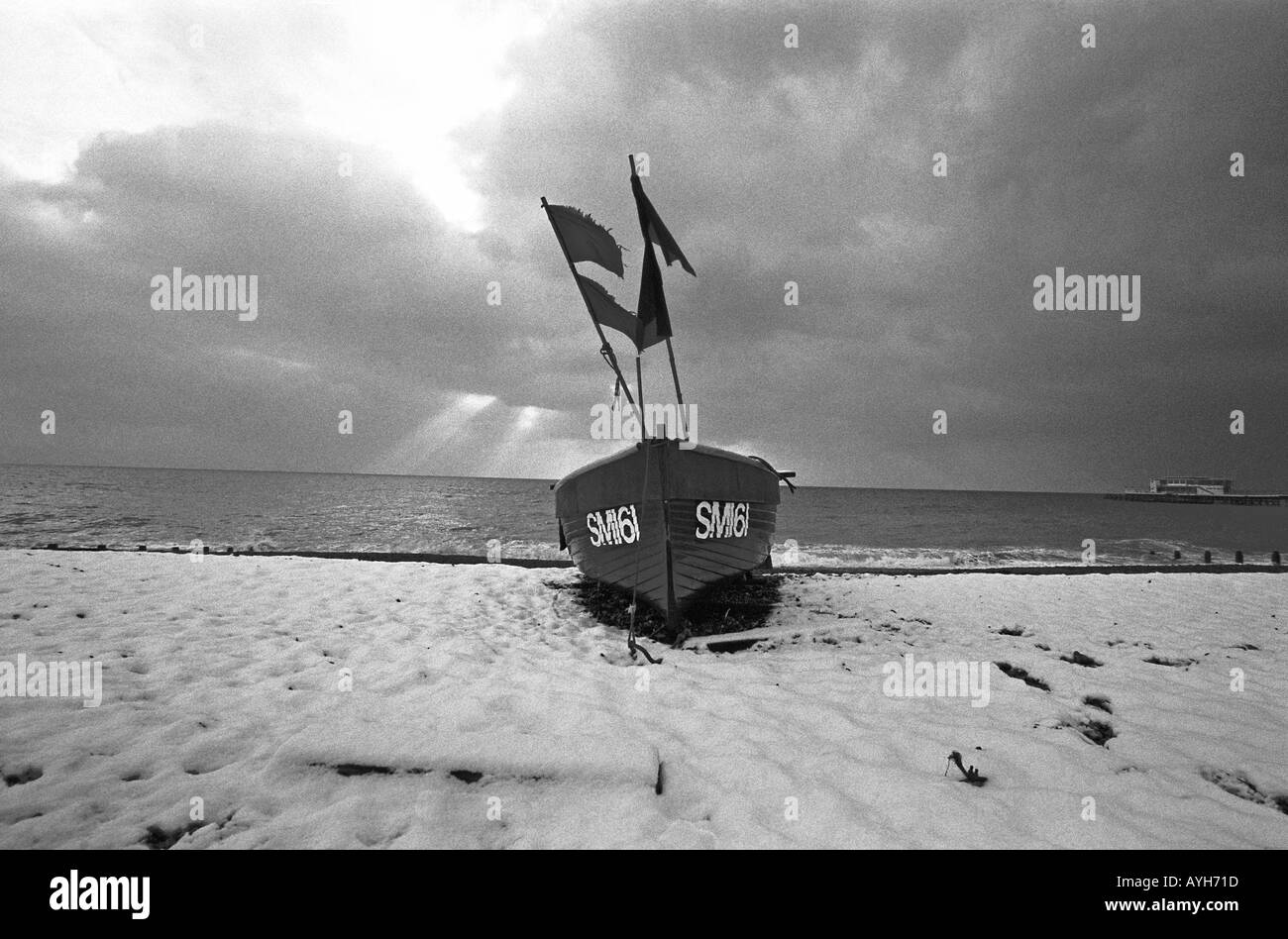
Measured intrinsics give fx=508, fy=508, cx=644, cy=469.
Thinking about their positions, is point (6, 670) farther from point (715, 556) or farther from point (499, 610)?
point (715, 556)

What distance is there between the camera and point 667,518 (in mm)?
6086

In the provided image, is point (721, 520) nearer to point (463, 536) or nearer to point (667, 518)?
point (667, 518)

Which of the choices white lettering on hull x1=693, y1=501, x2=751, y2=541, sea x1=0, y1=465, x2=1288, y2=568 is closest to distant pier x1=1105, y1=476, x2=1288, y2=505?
sea x1=0, y1=465, x2=1288, y2=568

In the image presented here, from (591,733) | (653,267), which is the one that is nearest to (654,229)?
(653,267)

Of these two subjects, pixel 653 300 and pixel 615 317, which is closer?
pixel 653 300

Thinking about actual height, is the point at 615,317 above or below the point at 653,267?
below

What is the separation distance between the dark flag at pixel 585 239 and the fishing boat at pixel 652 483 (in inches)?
0.4

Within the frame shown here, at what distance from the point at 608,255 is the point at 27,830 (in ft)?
20.4

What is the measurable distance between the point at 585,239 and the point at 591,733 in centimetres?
535

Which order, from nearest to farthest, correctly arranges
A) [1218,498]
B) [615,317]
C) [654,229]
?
1. [654,229]
2. [615,317]
3. [1218,498]

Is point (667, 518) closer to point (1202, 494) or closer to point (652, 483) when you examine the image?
point (652, 483)

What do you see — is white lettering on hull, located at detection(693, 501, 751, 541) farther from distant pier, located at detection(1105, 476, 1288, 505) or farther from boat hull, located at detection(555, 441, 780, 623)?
distant pier, located at detection(1105, 476, 1288, 505)

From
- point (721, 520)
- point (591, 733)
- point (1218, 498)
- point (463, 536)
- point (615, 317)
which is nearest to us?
point (591, 733)
